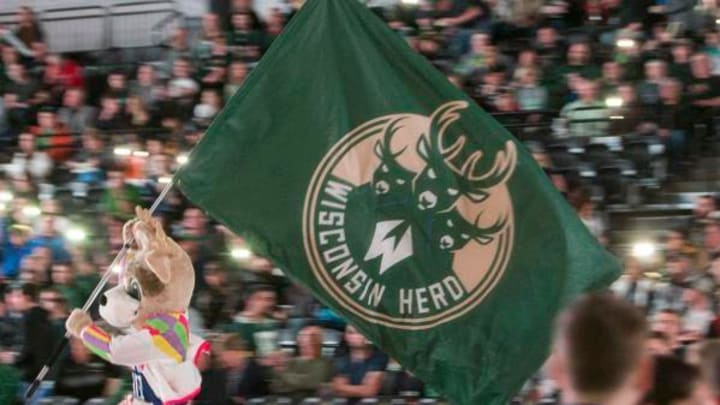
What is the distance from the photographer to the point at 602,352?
417cm

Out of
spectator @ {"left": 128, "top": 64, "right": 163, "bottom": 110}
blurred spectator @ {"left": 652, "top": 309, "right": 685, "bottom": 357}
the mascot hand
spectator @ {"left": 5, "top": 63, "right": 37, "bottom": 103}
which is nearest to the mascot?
the mascot hand

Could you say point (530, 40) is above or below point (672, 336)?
above

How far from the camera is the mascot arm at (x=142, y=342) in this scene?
8273 mm

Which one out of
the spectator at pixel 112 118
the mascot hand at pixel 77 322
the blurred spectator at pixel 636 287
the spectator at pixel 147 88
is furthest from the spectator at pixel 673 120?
the mascot hand at pixel 77 322

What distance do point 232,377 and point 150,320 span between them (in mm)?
3819

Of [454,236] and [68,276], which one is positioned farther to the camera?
[68,276]

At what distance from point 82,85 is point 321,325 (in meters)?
6.26

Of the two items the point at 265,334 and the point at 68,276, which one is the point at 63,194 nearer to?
the point at 68,276

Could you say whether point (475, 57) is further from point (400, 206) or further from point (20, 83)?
point (400, 206)

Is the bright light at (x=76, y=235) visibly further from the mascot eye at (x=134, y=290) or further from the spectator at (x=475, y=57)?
the mascot eye at (x=134, y=290)

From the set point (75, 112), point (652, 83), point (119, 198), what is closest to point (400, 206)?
point (652, 83)

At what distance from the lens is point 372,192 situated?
325 inches

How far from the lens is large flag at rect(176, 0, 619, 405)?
26.7 feet

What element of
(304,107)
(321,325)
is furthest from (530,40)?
(304,107)
